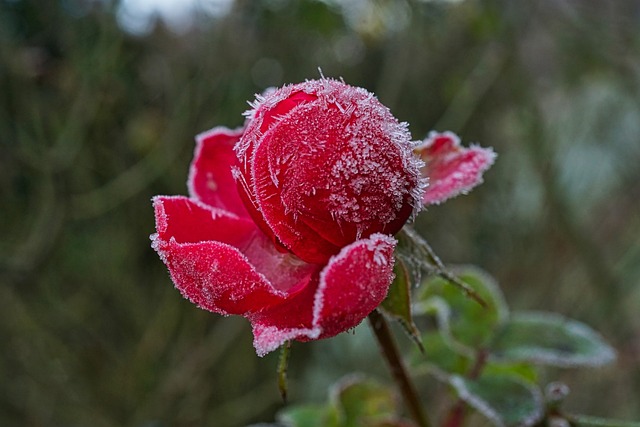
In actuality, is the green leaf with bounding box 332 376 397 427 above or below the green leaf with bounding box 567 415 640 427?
below

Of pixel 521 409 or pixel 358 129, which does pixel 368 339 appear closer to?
pixel 521 409

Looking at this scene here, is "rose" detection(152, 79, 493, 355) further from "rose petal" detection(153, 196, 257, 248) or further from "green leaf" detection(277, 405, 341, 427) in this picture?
"green leaf" detection(277, 405, 341, 427)

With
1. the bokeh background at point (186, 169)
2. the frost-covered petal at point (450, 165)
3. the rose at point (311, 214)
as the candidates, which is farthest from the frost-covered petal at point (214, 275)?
the bokeh background at point (186, 169)

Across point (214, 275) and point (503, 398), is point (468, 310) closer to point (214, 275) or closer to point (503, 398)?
point (503, 398)

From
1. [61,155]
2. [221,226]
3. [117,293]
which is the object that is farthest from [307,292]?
[117,293]

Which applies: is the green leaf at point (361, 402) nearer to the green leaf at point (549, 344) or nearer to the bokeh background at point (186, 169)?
the green leaf at point (549, 344)

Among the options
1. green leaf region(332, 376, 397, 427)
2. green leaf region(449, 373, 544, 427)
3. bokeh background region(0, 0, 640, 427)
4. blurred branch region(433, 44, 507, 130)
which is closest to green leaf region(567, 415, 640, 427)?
green leaf region(449, 373, 544, 427)

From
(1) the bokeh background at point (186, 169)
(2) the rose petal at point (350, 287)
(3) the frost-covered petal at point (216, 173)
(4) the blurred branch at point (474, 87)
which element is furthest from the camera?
(4) the blurred branch at point (474, 87)
